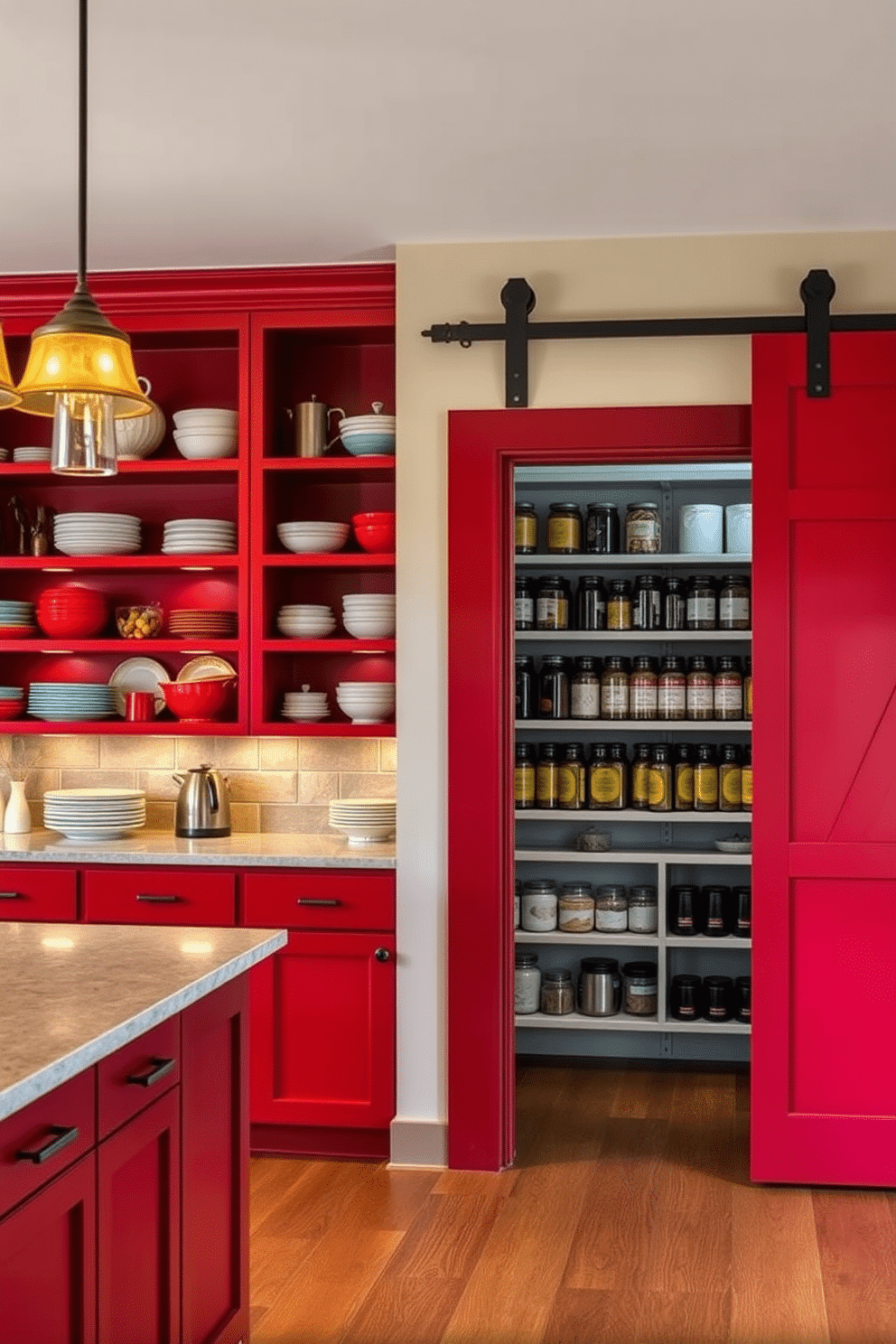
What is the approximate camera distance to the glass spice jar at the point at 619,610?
541 centimetres

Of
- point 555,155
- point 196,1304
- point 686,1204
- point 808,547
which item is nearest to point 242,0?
point 555,155

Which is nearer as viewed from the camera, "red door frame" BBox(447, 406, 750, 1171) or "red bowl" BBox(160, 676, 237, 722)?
"red door frame" BBox(447, 406, 750, 1171)

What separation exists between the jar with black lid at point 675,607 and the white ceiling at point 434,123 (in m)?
1.56

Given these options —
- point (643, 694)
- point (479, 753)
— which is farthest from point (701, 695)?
point (479, 753)

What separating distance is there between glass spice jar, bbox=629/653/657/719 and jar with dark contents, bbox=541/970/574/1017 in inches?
39.8

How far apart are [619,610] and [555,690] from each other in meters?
0.38

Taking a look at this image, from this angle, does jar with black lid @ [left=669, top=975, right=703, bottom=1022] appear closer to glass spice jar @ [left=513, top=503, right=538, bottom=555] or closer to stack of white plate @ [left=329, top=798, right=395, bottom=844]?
stack of white plate @ [left=329, top=798, right=395, bottom=844]

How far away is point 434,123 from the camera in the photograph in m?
3.43

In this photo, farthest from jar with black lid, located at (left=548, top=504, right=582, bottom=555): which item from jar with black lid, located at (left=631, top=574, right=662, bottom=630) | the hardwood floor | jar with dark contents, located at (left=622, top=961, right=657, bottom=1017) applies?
the hardwood floor

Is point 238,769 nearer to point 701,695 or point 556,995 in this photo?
point 556,995

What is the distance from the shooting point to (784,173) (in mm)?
3760

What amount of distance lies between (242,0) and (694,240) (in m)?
1.82

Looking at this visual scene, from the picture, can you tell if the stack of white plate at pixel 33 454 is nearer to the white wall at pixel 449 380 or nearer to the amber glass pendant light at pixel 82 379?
the white wall at pixel 449 380

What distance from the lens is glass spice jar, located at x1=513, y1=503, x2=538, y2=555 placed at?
216 inches
